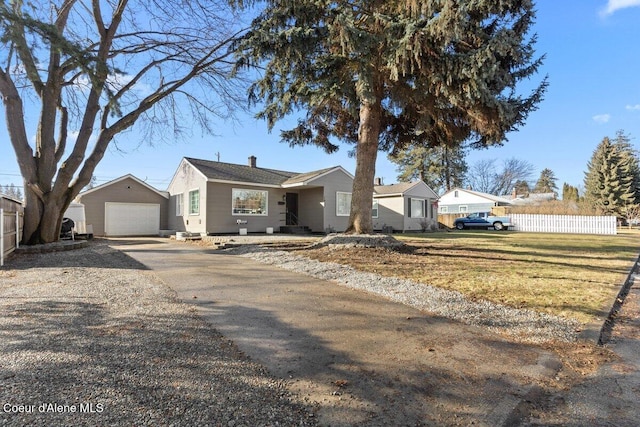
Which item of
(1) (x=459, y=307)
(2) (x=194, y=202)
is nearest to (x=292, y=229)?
(2) (x=194, y=202)

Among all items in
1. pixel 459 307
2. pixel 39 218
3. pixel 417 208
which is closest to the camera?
pixel 459 307

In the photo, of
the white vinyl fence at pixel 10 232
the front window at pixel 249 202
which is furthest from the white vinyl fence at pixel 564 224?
the white vinyl fence at pixel 10 232

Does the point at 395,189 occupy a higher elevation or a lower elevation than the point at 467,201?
higher

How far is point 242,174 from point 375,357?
16418mm

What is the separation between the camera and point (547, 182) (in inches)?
2576

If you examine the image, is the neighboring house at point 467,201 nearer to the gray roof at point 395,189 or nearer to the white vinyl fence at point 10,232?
the gray roof at point 395,189

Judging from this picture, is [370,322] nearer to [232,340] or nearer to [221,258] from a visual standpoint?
[232,340]

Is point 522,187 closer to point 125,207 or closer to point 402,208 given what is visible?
point 402,208

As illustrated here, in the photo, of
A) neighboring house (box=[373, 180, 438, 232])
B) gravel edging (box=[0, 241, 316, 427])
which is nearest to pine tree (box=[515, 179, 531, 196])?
neighboring house (box=[373, 180, 438, 232])

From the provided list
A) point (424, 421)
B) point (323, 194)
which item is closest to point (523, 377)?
point (424, 421)

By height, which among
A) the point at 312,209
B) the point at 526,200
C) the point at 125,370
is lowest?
the point at 125,370

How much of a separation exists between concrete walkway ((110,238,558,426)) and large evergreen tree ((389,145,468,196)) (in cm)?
3766

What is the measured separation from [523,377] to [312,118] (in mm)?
10404

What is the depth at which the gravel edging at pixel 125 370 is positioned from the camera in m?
2.11
